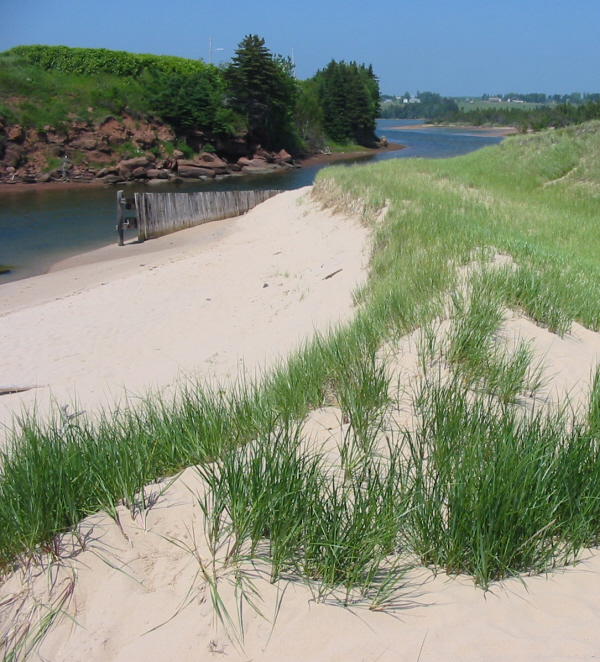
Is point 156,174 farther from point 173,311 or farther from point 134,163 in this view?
point 173,311

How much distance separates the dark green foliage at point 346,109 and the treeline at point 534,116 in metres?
17.7

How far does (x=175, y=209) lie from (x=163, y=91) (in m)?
30.3

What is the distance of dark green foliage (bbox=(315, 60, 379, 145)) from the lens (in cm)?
6894

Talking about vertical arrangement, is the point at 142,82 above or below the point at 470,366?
above

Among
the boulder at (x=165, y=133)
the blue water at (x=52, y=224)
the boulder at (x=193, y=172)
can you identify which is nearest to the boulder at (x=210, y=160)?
the boulder at (x=193, y=172)

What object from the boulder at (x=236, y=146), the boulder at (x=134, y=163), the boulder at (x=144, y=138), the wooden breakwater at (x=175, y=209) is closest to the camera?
the wooden breakwater at (x=175, y=209)

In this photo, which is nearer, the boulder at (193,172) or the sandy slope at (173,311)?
the sandy slope at (173,311)

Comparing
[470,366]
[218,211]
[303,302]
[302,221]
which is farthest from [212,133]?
[470,366]

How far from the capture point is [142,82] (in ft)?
158

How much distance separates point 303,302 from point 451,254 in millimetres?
2623

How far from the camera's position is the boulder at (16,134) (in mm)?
36575

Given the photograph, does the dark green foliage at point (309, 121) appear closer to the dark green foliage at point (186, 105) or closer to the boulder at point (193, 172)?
the dark green foliage at point (186, 105)

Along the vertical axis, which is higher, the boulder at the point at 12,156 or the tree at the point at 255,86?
the tree at the point at 255,86

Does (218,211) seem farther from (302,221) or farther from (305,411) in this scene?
(305,411)
